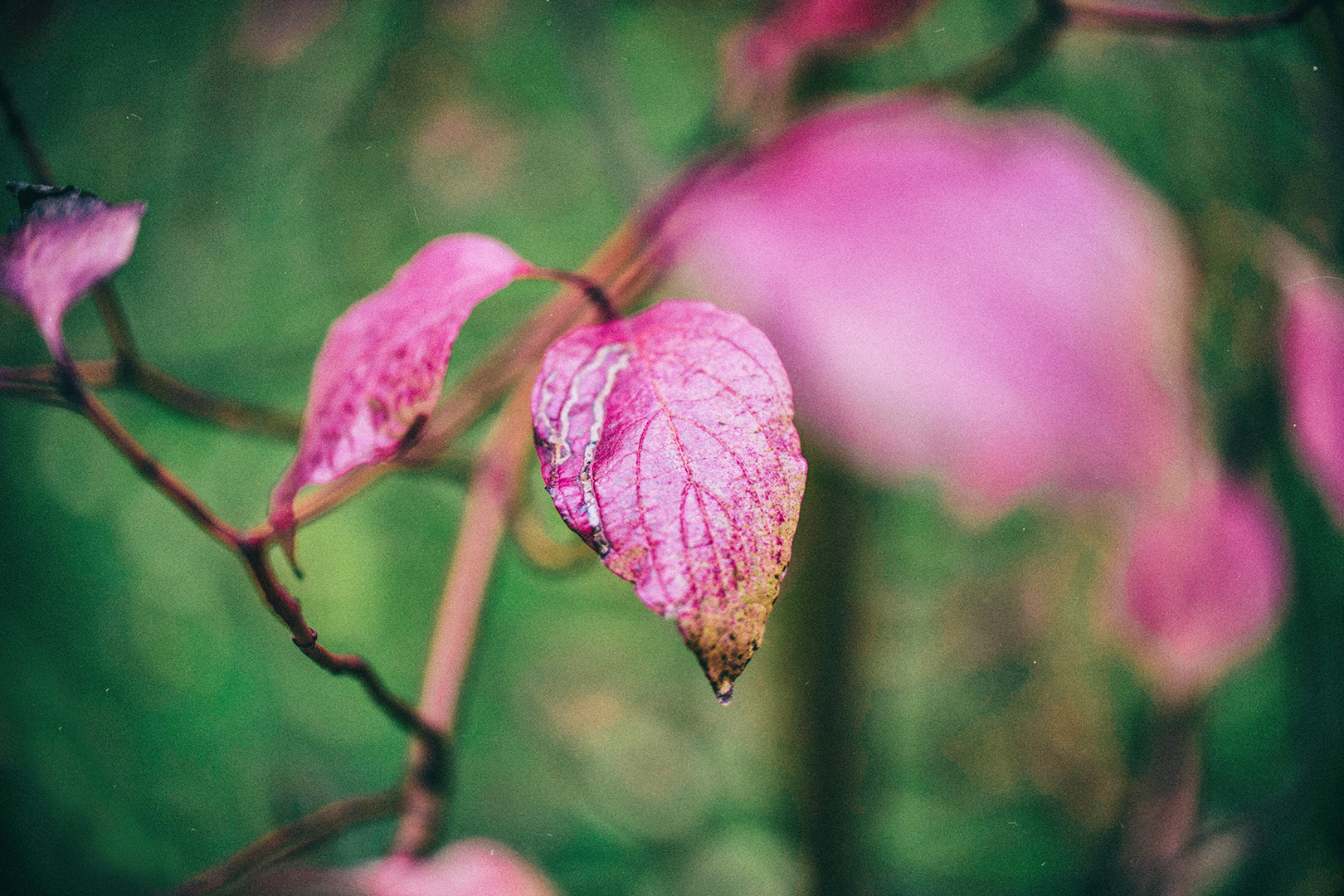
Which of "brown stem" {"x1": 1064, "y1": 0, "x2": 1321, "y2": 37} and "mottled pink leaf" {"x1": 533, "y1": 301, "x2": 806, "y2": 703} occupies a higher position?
"brown stem" {"x1": 1064, "y1": 0, "x2": 1321, "y2": 37}

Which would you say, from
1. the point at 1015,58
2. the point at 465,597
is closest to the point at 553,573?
the point at 465,597

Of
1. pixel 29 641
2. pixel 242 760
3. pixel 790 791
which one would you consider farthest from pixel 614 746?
pixel 29 641

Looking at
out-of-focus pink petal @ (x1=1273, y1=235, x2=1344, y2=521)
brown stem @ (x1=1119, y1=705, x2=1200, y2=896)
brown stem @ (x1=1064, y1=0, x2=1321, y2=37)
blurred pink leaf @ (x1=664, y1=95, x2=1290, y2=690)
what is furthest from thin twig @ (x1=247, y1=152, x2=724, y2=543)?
brown stem @ (x1=1119, y1=705, x2=1200, y2=896)

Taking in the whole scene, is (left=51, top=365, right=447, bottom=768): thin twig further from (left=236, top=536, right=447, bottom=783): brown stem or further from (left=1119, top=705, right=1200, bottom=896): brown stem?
(left=1119, top=705, right=1200, bottom=896): brown stem

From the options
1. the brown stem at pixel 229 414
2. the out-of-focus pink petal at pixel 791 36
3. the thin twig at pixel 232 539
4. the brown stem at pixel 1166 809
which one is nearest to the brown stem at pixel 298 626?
the thin twig at pixel 232 539

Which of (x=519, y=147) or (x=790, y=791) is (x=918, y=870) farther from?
(x=519, y=147)

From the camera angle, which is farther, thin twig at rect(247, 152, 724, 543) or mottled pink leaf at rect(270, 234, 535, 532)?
thin twig at rect(247, 152, 724, 543)

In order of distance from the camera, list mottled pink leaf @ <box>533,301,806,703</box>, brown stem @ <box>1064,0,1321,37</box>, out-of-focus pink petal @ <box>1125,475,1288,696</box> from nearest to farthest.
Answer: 1. mottled pink leaf @ <box>533,301,806,703</box>
2. brown stem @ <box>1064,0,1321,37</box>
3. out-of-focus pink petal @ <box>1125,475,1288,696</box>

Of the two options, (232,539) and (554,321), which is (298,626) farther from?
(554,321)
